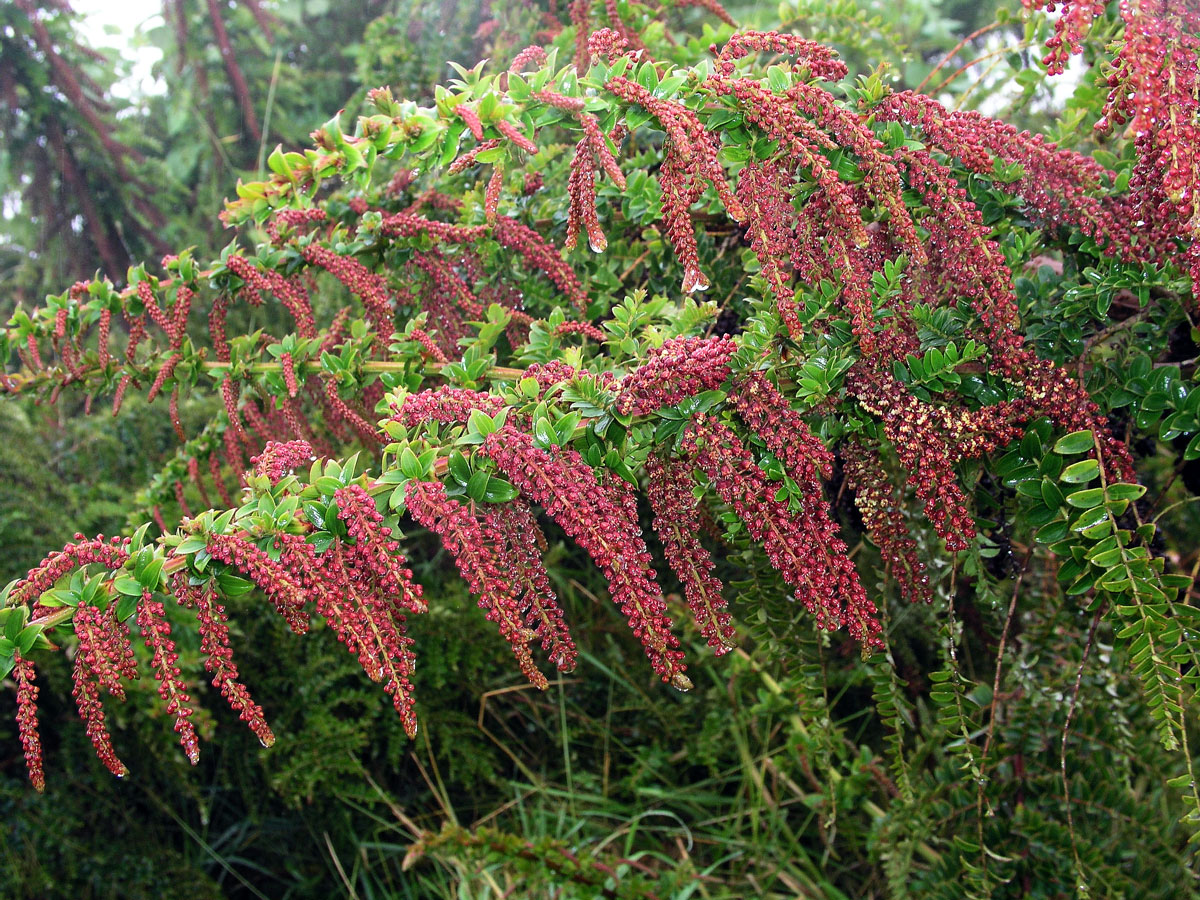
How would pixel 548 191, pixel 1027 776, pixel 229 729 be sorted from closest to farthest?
pixel 548 191 → pixel 1027 776 → pixel 229 729

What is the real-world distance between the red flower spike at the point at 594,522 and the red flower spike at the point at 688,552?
2.0 inches

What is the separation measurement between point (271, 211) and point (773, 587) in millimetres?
Result: 937

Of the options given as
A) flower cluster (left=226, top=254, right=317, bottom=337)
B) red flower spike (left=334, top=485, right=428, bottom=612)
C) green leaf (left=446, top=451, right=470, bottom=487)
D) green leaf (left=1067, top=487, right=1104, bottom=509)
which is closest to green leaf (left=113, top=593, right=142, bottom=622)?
red flower spike (left=334, top=485, right=428, bottom=612)

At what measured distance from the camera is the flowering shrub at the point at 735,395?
87cm

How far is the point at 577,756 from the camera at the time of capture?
2.52 meters

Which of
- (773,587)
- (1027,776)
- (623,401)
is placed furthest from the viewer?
(1027,776)

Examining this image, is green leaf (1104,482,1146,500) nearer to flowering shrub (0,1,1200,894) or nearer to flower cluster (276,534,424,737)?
flowering shrub (0,1,1200,894)

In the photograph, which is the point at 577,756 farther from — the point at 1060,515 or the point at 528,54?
the point at 528,54

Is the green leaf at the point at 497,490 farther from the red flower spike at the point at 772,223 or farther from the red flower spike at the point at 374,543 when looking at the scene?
the red flower spike at the point at 772,223

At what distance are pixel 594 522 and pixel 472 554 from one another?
0.12 m

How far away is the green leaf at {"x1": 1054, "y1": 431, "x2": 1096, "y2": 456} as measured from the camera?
981 millimetres

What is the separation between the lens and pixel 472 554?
834 millimetres

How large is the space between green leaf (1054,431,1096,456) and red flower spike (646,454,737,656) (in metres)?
0.42

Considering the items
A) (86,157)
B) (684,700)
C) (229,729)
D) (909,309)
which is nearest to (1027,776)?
(684,700)
